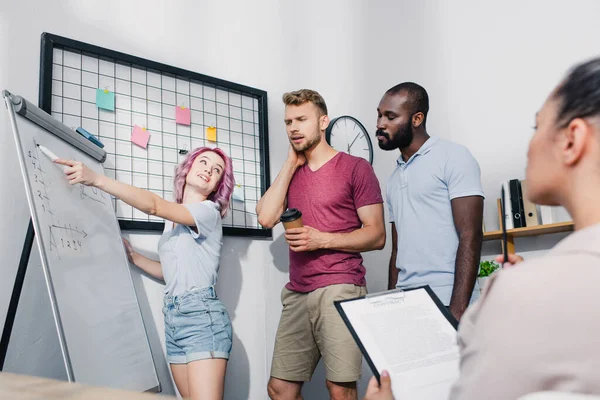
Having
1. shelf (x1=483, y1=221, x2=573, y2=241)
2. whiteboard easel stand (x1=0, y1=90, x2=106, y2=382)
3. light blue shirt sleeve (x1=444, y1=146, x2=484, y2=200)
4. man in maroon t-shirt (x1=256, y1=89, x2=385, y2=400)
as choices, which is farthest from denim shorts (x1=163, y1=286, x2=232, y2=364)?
shelf (x1=483, y1=221, x2=573, y2=241)

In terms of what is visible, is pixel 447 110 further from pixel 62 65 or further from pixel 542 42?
pixel 62 65

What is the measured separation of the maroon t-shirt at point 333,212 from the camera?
2012 millimetres

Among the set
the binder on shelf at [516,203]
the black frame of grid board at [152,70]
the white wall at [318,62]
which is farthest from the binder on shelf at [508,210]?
the black frame of grid board at [152,70]

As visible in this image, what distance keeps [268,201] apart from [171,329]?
0.66 metres

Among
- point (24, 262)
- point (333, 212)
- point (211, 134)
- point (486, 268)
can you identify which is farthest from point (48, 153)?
point (486, 268)

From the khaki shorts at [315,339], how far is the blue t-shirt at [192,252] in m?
0.37

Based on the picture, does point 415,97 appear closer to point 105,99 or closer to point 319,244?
point 319,244

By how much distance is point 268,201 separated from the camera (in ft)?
7.22

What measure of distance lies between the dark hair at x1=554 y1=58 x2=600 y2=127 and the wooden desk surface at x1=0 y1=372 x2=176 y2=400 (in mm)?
615

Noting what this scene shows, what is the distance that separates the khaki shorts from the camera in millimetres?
1909

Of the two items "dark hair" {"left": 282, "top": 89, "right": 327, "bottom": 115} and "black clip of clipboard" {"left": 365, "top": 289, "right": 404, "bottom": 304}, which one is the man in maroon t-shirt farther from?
"black clip of clipboard" {"left": 365, "top": 289, "right": 404, "bottom": 304}

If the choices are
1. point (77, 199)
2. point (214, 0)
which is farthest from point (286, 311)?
point (214, 0)

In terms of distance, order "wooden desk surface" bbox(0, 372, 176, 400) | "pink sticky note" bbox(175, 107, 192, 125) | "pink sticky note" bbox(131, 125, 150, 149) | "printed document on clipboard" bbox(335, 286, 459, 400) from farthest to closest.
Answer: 1. "pink sticky note" bbox(175, 107, 192, 125)
2. "pink sticky note" bbox(131, 125, 150, 149)
3. "printed document on clipboard" bbox(335, 286, 459, 400)
4. "wooden desk surface" bbox(0, 372, 176, 400)

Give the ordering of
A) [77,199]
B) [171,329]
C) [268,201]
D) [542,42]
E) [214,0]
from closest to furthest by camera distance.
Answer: [77,199], [171,329], [268,201], [214,0], [542,42]
